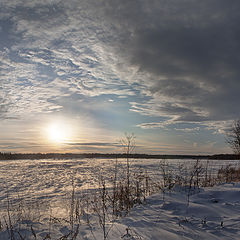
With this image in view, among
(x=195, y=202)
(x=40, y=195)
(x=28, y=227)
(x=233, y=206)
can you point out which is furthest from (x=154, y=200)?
(x=40, y=195)

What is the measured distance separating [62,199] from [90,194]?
117 cm

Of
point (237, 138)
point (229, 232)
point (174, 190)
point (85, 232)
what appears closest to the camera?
point (229, 232)

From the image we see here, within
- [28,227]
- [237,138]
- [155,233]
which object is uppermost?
[237,138]

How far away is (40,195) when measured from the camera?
26.6ft

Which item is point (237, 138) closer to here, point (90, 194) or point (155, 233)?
point (90, 194)

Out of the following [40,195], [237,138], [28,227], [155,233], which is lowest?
[40,195]

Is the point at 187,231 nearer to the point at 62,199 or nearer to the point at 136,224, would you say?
the point at 136,224

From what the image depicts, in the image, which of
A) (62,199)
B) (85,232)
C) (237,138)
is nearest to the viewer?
(85,232)

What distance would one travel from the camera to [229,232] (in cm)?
286

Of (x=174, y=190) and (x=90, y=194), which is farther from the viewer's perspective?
(x=90, y=194)

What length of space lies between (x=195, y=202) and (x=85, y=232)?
2570 mm

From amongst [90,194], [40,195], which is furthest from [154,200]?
[40,195]

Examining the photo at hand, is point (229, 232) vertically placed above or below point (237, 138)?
below

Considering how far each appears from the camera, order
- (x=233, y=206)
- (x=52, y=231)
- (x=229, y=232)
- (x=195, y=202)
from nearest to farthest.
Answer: (x=229, y=232), (x=52, y=231), (x=233, y=206), (x=195, y=202)
